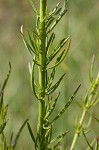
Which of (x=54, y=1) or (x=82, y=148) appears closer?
(x=82, y=148)

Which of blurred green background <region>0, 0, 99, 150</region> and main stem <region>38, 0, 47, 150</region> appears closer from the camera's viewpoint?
main stem <region>38, 0, 47, 150</region>

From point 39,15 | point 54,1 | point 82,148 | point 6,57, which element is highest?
point 54,1

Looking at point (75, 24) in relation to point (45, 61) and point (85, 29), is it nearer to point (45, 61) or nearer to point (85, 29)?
point (85, 29)

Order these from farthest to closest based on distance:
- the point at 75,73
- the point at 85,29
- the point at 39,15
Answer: the point at 85,29
the point at 75,73
the point at 39,15

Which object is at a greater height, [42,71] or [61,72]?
[61,72]

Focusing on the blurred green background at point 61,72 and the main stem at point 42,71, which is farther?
the blurred green background at point 61,72

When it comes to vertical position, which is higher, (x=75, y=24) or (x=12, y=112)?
(x=75, y=24)

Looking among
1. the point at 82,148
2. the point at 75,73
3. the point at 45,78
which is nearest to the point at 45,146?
the point at 45,78

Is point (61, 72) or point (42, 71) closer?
point (42, 71)

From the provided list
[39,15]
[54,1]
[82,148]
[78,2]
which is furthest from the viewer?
[78,2]
